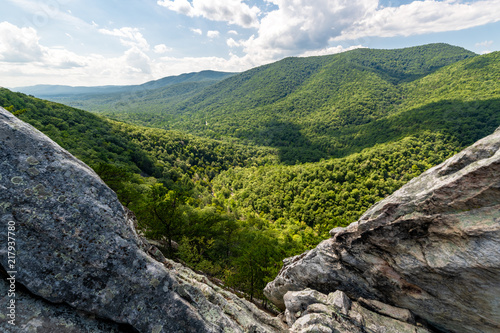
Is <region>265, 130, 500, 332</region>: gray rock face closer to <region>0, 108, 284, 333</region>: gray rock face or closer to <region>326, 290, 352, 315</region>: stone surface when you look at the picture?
<region>326, 290, 352, 315</region>: stone surface

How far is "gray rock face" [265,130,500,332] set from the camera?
882cm

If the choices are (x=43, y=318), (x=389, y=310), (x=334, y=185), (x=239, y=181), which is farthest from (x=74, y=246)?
(x=239, y=181)

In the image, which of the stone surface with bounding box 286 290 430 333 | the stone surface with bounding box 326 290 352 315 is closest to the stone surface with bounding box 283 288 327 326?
the stone surface with bounding box 326 290 352 315

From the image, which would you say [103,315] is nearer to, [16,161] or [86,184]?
[86,184]

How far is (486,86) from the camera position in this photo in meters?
197

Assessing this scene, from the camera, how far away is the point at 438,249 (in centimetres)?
991

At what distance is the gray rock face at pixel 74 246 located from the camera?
6.10 metres

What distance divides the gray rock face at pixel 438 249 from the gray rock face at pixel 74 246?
32.0 feet

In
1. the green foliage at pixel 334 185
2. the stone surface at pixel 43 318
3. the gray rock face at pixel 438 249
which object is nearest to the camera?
the stone surface at pixel 43 318

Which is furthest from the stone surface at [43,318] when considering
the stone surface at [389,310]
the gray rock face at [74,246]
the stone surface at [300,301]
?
the stone surface at [389,310]

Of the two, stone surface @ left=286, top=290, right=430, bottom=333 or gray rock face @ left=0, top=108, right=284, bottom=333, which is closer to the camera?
gray rock face @ left=0, top=108, right=284, bottom=333

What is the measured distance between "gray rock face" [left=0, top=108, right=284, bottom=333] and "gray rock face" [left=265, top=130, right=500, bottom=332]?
9752 mm

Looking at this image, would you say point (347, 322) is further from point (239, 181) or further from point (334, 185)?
point (239, 181)

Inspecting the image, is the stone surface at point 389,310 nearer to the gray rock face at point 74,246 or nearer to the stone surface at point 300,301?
the stone surface at point 300,301
